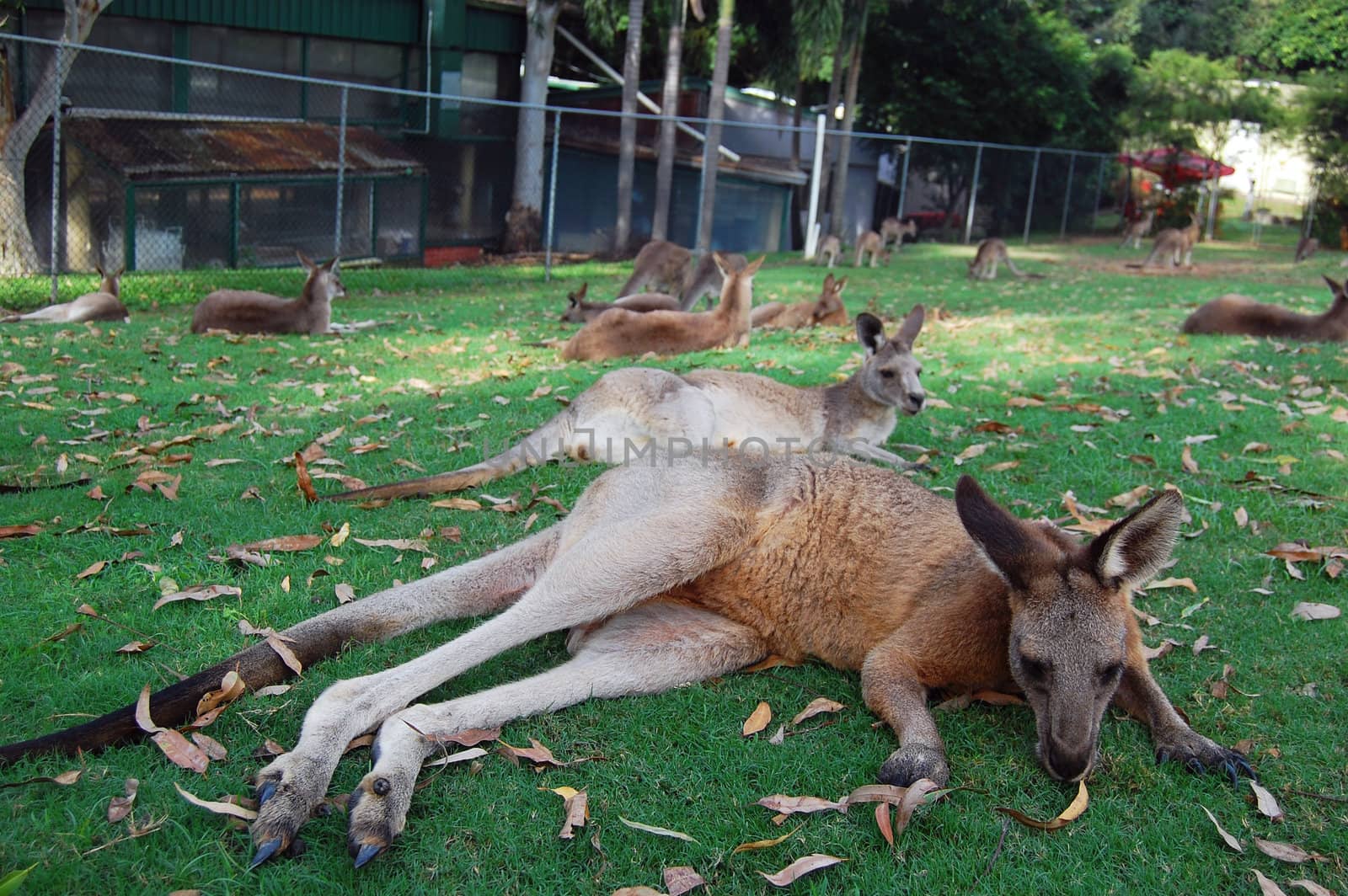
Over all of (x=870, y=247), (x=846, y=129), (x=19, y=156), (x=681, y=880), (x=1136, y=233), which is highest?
(x=846, y=129)

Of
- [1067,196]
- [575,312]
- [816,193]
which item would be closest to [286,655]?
[575,312]

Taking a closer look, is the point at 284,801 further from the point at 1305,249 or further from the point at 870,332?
the point at 1305,249

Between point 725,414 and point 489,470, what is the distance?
152cm

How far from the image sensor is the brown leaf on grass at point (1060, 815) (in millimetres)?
2629

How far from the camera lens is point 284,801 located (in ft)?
8.07

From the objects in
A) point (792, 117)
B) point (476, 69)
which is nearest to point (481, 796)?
point (476, 69)

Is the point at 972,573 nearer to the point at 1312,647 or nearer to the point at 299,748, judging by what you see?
the point at 1312,647

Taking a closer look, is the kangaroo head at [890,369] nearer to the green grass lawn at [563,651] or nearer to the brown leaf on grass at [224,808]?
the green grass lawn at [563,651]

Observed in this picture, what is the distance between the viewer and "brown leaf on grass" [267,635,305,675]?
3.12 m

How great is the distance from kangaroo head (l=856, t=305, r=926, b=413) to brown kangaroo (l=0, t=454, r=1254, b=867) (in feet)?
8.51

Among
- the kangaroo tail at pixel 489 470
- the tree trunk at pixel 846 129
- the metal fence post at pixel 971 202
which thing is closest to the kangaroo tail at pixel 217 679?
the kangaroo tail at pixel 489 470

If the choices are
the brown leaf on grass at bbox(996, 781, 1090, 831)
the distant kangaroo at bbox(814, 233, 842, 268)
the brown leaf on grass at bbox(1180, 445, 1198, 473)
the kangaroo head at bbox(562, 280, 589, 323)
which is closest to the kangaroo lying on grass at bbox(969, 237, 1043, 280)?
the distant kangaroo at bbox(814, 233, 842, 268)

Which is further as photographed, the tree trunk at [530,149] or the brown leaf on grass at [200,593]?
the tree trunk at [530,149]

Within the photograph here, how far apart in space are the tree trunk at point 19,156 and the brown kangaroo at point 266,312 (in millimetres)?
3495
